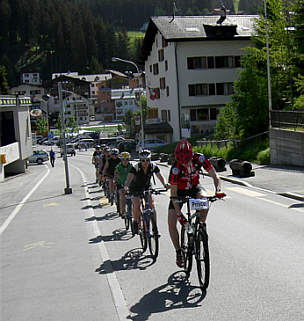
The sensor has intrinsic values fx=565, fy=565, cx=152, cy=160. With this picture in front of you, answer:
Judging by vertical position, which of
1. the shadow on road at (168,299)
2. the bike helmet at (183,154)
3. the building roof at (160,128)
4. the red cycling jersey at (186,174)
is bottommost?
the shadow on road at (168,299)

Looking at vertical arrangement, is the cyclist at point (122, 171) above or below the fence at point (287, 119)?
below

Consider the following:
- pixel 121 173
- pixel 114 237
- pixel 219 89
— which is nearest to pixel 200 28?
pixel 219 89

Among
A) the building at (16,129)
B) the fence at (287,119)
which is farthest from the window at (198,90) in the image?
the fence at (287,119)

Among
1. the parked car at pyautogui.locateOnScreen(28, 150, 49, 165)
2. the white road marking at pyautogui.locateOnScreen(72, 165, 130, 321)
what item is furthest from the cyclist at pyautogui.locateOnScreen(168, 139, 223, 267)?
the parked car at pyautogui.locateOnScreen(28, 150, 49, 165)

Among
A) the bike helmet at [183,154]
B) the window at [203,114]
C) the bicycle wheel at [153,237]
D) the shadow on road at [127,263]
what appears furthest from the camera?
the window at [203,114]

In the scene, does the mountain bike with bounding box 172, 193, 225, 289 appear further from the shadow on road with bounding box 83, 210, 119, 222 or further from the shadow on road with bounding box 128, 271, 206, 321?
the shadow on road with bounding box 83, 210, 119, 222

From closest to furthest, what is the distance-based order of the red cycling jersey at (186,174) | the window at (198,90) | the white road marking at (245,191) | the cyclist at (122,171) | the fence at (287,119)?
the red cycling jersey at (186,174) → the cyclist at (122,171) → the white road marking at (245,191) → the fence at (287,119) → the window at (198,90)

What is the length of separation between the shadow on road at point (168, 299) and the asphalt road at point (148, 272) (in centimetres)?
1

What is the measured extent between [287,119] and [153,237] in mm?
19049

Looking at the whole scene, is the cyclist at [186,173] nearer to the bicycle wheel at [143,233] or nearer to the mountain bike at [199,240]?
the mountain bike at [199,240]

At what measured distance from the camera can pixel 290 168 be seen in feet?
80.5

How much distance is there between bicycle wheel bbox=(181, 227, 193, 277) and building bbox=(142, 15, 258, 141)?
46300 millimetres

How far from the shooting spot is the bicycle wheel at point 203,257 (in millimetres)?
7129

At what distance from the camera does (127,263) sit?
9367 mm
